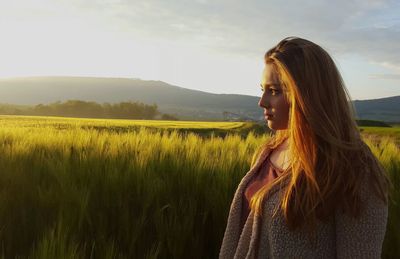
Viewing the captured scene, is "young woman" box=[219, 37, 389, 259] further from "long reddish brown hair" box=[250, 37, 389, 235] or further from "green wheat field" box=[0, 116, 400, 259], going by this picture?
"green wheat field" box=[0, 116, 400, 259]

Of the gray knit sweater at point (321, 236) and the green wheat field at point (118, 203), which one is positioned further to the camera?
the green wheat field at point (118, 203)

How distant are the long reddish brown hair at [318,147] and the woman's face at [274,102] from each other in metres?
0.05

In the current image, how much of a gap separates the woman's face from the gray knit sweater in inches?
9.7

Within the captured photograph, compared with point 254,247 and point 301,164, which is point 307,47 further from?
point 254,247

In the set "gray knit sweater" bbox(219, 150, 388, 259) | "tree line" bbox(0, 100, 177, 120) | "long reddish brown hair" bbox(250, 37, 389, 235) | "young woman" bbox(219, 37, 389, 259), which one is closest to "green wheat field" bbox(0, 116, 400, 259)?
"gray knit sweater" bbox(219, 150, 388, 259)

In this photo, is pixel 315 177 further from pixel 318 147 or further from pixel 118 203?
pixel 118 203

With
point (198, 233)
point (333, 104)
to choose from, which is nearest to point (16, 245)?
point (198, 233)

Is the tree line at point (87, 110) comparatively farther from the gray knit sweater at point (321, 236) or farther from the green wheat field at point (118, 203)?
the gray knit sweater at point (321, 236)

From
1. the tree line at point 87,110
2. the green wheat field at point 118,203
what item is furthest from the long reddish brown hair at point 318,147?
the tree line at point 87,110

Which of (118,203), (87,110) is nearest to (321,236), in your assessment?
(118,203)

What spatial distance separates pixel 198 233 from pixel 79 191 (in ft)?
2.19

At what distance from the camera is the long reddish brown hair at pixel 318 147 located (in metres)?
1.47

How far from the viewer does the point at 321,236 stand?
1540 mm

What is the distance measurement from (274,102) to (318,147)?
0.25 m
